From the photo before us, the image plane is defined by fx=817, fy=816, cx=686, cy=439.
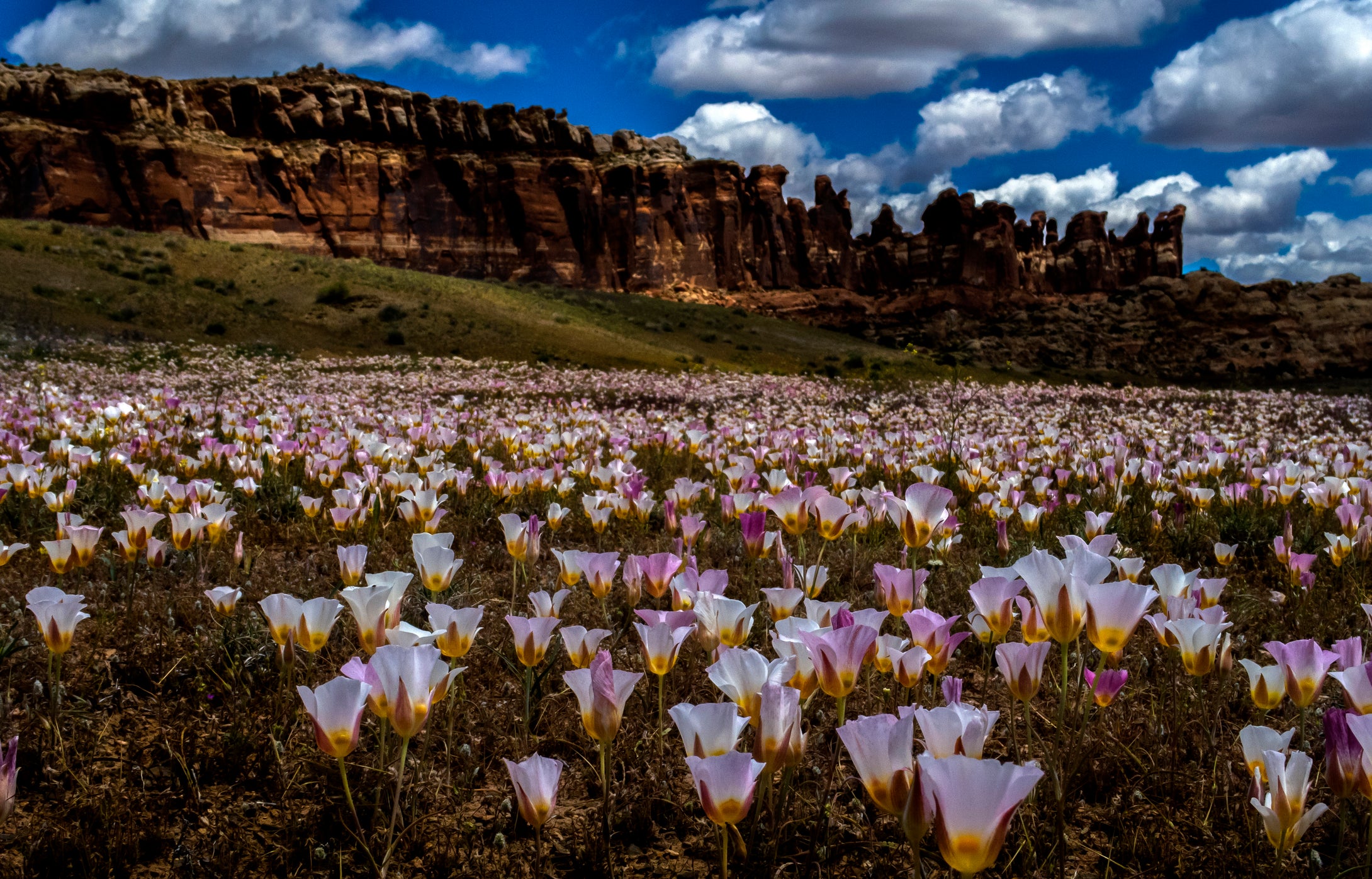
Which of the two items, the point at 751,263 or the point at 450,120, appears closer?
the point at 450,120

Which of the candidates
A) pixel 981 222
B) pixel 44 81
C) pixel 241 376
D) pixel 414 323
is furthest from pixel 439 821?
pixel 981 222

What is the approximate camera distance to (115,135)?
7319 cm

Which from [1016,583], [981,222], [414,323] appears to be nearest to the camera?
[1016,583]

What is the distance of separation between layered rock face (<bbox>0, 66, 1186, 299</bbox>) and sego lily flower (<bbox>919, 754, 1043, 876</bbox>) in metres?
87.9

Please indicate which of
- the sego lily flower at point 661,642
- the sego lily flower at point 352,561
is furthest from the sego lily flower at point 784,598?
the sego lily flower at point 352,561

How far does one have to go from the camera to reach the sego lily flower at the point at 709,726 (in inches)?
56.3

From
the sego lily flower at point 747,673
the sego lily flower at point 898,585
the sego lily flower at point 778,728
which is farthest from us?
the sego lily flower at point 898,585

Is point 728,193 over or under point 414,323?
over

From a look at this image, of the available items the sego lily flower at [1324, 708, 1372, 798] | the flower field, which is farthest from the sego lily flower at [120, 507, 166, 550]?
the sego lily flower at [1324, 708, 1372, 798]

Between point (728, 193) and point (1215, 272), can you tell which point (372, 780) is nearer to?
point (1215, 272)

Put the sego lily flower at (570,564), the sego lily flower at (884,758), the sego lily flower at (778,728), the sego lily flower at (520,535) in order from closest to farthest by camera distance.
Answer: the sego lily flower at (884,758) → the sego lily flower at (778,728) → the sego lily flower at (570,564) → the sego lily flower at (520,535)

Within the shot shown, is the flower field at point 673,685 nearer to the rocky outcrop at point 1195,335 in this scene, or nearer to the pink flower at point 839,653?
the pink flower at point 839,653

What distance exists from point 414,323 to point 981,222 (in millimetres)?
103969

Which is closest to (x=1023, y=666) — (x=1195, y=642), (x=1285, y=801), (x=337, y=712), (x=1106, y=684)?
(x=1106, y=684)
